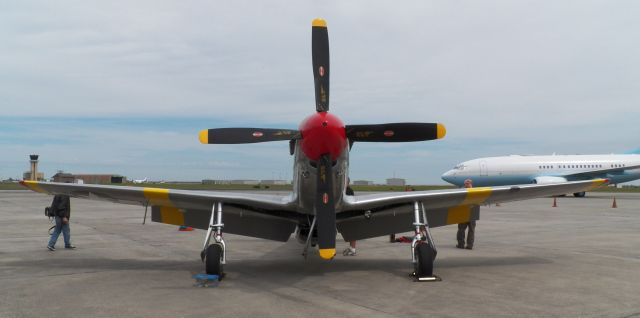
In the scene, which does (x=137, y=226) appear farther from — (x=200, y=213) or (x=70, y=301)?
(x=70, y=301)

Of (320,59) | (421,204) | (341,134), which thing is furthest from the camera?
(421,204)

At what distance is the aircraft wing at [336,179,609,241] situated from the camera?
8.49 metres

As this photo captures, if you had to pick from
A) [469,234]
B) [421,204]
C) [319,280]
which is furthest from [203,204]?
[469,234]

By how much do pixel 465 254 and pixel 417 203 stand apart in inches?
132

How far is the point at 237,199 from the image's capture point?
8242mm

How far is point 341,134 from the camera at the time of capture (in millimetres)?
7027

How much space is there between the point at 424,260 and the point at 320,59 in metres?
3.61

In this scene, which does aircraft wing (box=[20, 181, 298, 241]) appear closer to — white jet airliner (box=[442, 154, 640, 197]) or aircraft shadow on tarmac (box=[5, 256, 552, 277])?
aircraft shadow on tarmac (box=[5, 256, 552, 277])

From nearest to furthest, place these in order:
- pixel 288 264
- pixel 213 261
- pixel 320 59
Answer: pixel 320 59, pixel 213 261, pixel 288 264

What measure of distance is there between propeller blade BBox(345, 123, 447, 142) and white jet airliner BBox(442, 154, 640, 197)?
122 ft

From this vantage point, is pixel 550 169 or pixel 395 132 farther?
pixel 550 169

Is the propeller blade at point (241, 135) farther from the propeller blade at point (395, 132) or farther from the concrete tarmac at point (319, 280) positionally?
the concrete tarmac at point (319, 280)

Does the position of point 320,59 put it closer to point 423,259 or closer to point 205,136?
point 205,136

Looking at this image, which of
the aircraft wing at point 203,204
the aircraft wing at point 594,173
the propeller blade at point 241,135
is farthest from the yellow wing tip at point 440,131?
the aircraft wing at point 594,173
